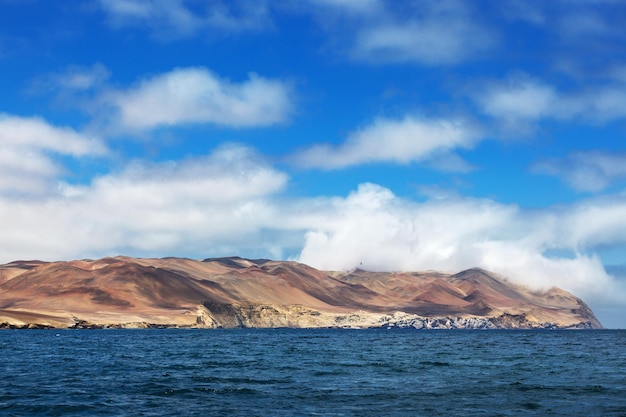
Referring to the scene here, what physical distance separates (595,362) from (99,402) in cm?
5930

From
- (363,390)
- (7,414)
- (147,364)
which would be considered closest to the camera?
(7,414)

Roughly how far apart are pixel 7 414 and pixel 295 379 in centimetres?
2394

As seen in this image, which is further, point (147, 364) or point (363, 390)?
point (147, 364)

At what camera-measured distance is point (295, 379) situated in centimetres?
5359

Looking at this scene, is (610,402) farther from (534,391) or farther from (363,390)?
(363,390)

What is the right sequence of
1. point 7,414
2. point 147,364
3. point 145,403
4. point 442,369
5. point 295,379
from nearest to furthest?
point 7,414 → point 145,403 → point 295,379 → point 442,369 → point 147,364

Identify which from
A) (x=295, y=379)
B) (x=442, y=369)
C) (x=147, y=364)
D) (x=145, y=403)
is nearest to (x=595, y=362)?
(x=442, y=369)

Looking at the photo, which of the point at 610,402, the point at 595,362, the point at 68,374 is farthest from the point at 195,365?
the point at 595,362

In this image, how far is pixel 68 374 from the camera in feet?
186

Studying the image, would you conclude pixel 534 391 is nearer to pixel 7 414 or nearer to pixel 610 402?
pixel 610 402

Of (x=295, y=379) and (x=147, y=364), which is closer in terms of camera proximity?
(x=295, y=379)

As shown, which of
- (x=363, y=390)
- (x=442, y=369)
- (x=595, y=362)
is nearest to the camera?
(x=363, y=390)

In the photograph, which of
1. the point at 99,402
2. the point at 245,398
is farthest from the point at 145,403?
the point at 245,398

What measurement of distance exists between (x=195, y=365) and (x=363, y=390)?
26.2 metres
